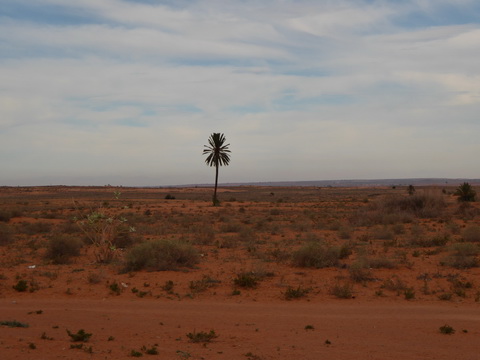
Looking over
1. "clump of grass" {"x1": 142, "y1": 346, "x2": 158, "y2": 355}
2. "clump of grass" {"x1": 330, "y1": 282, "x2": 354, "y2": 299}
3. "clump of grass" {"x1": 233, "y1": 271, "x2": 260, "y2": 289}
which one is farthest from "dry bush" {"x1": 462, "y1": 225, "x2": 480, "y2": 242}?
"clump of grass" {"x1": 142, "y1": 346, "x2": 158, "y2": 355}

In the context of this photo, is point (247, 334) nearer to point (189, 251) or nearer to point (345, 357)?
point (345, 357)

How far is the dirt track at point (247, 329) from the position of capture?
8750 mm

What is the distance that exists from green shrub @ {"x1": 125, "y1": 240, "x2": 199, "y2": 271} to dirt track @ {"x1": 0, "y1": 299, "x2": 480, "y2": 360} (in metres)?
3.92

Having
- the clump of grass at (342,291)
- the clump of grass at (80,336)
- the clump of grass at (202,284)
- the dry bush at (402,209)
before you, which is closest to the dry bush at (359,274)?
the clump of grass at (342,291)

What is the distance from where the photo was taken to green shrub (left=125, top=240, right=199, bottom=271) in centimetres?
1711

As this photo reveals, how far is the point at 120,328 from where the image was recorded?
1047 cm

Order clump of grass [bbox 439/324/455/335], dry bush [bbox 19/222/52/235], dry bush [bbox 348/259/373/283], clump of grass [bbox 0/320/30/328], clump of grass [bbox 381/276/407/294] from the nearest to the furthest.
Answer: clump of grass [bbox 439/324/455/335], clump of grass [bbox 0/320/30/328], clump of grass [bbox 381/276/407/294], dry bush [bbox 348/259/373/283], dry bush [bbox 19/222/52/235]

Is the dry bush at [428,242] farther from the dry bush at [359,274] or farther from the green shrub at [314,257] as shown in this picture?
the dry bush at [359,274]

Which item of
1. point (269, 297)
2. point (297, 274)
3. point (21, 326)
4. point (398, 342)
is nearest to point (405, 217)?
point (297, 274)

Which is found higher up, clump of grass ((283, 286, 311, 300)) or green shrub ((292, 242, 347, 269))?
green shrub ((292, 242, 347, 269))

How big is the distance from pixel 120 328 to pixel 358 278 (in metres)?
7.97

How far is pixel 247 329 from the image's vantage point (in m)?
10.5

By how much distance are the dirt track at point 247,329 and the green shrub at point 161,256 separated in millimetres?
3919

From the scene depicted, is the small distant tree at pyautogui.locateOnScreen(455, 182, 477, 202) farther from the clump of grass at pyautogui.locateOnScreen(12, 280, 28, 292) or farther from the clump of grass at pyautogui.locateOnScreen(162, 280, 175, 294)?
the clump of grass at pyautogui.locateOnScreen(12, 280, 28, 292)
